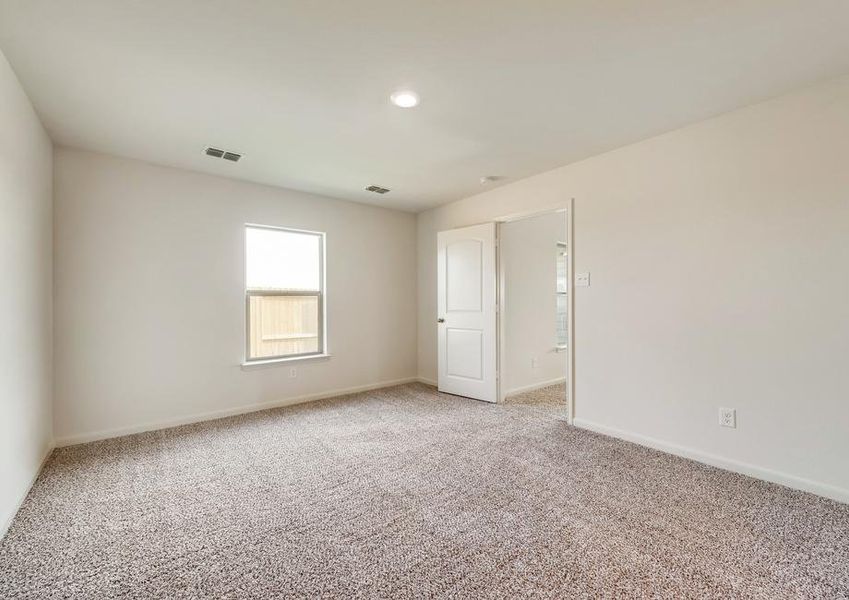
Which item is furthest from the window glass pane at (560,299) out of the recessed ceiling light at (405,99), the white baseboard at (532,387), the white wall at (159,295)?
the recessed ceiling light at (405,99)

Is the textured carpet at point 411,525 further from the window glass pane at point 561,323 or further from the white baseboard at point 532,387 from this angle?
the window glass pane at point 561,323

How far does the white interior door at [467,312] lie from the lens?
4.29 meters

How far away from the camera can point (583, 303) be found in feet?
11.3

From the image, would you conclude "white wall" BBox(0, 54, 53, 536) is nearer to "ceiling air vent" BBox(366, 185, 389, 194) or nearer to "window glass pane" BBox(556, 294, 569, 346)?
"ceiling air vent" BBox(366, 185, 389, 194)

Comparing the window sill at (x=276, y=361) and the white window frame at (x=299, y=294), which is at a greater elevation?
the white window frame at (x=299, y=294)

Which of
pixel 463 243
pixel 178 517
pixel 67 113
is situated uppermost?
pixel 67 113

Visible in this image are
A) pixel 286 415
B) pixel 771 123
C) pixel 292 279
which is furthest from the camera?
pixel 292 279

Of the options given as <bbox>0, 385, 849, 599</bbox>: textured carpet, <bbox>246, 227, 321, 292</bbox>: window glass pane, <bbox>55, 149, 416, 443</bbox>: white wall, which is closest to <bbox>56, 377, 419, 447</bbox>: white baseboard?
<bbox>55, 149, 416, 443</bbox>: white wall

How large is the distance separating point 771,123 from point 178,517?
4138 mm

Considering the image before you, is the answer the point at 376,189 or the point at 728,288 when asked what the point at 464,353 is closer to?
the point at 376,189

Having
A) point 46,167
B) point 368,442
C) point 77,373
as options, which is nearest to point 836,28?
point 368,442

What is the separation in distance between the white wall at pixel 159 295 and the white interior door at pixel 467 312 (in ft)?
4.13

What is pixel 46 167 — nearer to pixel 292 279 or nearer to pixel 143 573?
pixel 292 279

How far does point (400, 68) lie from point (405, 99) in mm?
282
